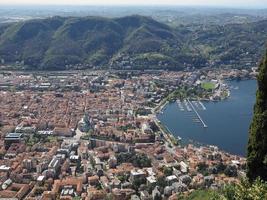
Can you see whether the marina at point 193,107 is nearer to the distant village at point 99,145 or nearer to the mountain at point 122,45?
the distant village at point 99,145

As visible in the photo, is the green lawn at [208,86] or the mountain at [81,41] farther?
the mountain at [81,41]

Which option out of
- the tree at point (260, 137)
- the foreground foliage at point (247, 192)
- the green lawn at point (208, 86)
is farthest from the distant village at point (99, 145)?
the foreground foliage at point (247, 192)

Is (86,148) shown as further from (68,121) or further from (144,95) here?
(144,95)

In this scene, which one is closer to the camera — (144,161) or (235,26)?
(144,161)

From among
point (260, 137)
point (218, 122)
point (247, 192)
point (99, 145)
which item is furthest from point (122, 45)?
point (247, 192)

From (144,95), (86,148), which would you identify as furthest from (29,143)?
(144,95)

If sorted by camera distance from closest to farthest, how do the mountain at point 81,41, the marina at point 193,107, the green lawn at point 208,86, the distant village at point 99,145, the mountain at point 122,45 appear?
the distant village at point 99,145 < the marina at point 193,107 < the green lawn at point 208,86 < the mountain at point 122,45 < the mountain at point 81,41

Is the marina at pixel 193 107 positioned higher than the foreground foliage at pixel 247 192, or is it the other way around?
the foreground foliage at pixel 247 192

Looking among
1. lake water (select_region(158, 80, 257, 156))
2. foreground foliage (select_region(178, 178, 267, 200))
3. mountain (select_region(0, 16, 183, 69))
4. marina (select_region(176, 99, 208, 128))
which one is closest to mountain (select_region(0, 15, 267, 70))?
mountain (select_region(0, 16, 183, 69))
